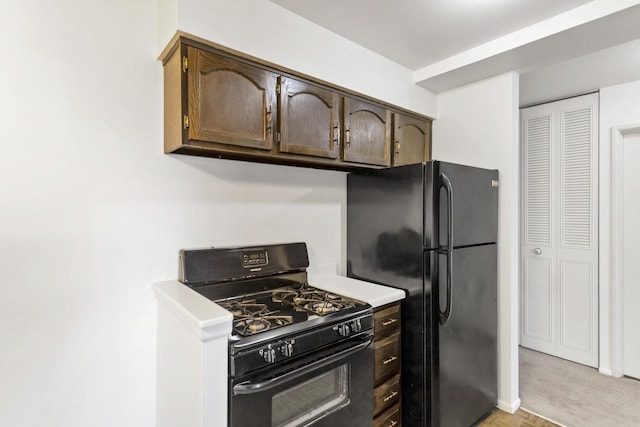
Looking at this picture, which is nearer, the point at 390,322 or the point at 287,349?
the point at 287,349

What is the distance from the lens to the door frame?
2.82 metres

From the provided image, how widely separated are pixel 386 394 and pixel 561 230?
241 cm

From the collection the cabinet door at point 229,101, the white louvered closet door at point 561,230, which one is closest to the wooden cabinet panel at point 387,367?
the cabinet door at point 229,101

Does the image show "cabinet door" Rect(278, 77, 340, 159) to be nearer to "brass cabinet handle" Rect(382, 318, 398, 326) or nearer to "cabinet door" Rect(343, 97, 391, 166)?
"cabinet door" Rect(343, 97, 391, 166)

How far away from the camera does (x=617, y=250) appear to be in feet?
9.27

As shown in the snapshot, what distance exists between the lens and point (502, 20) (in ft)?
6.31

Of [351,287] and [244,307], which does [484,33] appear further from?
[244,307]

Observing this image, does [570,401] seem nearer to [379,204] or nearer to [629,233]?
[629,233]

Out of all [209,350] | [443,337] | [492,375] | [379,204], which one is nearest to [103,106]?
[209,350]

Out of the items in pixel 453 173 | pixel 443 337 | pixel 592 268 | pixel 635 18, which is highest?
pixel 635 18

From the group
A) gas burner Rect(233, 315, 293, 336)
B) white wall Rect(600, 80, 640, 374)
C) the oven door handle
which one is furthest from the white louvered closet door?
gas burner Rect(233, 315, 293, 336)

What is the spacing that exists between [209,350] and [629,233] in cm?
339

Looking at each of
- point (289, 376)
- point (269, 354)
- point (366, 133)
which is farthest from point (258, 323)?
point (366, 133)

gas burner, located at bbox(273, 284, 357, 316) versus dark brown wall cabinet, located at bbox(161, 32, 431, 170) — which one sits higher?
dark brown wall cabinet, located at bbox(161, 32, 431, 170)
